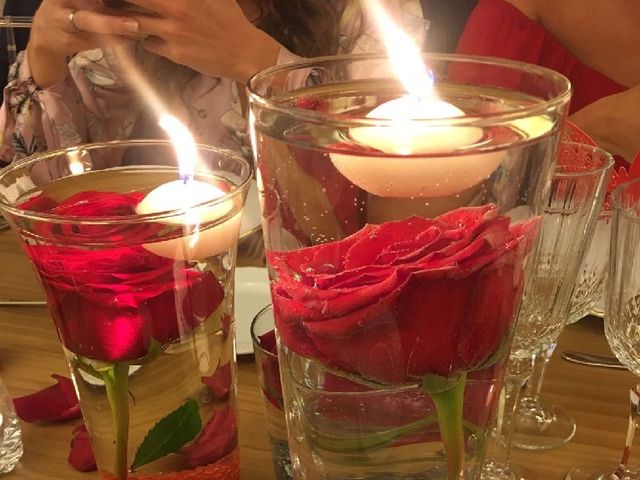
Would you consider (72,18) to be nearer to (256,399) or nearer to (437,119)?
(256,399)

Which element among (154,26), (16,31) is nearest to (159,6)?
(154,26)

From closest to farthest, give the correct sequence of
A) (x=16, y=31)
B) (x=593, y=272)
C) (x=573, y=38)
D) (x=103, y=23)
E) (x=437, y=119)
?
(x=437, y=119) < (x=593, y=272) < (x=103, y=23) < (x=573, y=38) < (x=16, y=31)

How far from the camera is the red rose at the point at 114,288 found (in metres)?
0.39

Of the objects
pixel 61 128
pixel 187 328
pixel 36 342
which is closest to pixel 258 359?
pixel 187 328

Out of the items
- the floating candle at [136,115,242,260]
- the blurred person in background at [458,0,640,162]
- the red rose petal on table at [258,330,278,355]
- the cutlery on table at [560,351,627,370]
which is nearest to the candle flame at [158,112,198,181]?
the floating candle at [136,115,242,260]

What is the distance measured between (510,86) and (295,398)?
0.59 feet

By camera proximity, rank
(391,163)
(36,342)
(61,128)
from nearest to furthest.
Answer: (391,163)
(36,342)
(61,128)

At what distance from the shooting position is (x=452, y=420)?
329mm

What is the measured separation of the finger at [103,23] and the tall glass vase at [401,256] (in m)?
0.79

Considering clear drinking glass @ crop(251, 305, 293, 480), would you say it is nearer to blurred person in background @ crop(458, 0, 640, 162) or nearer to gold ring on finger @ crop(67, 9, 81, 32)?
gold ring on finger @ crop(67, 9, 81, 32)

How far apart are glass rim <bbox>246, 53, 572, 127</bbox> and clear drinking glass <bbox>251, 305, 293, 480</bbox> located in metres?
0.15

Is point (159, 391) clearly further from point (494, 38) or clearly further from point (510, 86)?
point (494, 38)

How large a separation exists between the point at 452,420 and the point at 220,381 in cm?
18

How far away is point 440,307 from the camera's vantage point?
0.30 meters
